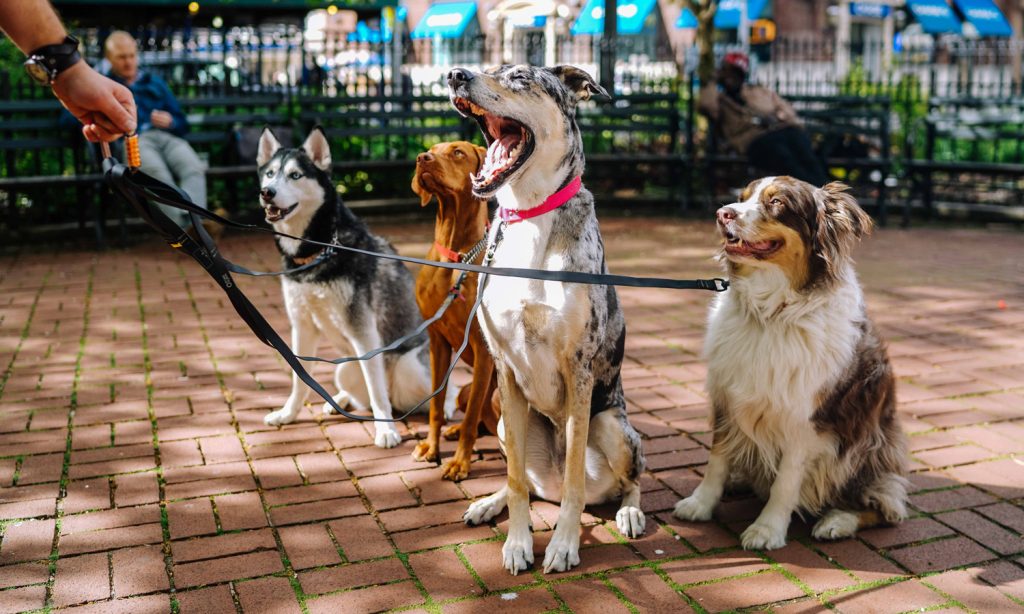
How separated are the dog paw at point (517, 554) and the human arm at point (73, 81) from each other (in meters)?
1.98

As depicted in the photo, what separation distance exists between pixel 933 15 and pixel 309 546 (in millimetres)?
26859

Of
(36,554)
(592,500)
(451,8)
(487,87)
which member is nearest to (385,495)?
(592,500)

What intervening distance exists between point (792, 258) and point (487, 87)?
1.28m

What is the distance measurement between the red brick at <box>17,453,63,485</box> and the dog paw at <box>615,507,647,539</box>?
99.9 inches

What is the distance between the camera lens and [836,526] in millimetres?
3586

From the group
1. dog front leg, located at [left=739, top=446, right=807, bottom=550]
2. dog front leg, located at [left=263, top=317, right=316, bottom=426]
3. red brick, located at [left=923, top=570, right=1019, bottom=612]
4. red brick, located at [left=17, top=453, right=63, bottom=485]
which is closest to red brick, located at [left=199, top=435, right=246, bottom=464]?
dog front leg, located at [left=263, top=317, right=316, bottom=426]

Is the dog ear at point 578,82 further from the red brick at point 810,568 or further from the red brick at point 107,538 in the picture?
the red brick at point 107,538

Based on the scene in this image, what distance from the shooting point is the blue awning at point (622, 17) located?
1139 inches

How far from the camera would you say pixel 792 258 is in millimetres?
3344

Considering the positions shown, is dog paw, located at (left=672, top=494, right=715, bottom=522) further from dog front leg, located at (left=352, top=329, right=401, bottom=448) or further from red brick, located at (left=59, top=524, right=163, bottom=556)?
red brick, located at (left=59, top=524, right=163, bottom=556)

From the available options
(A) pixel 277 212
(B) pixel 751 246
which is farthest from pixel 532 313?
(A) pixel 277 212

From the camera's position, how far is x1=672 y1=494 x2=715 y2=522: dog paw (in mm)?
3746

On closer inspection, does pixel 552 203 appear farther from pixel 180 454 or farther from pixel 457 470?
pixel 180 454

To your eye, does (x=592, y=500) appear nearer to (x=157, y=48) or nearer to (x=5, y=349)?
(x=5, y=349)
